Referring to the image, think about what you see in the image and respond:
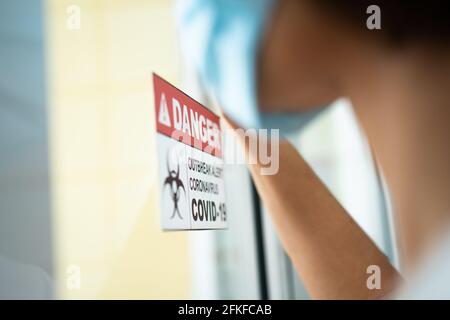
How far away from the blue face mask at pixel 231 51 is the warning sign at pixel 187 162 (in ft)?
2.12

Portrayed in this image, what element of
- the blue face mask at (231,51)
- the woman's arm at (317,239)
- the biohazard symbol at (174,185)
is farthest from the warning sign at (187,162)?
the blue face mask at (231,51)

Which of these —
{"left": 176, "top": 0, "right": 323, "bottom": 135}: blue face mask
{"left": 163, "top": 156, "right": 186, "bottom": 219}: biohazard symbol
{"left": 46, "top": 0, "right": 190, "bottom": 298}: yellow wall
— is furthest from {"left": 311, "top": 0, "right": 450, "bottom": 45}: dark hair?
{"left": 163, "top": 156, "right": 186, "bottom": 219}: biohazard symbol

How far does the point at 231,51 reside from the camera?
253 cm

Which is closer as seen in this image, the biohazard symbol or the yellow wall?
the biohazard symbol

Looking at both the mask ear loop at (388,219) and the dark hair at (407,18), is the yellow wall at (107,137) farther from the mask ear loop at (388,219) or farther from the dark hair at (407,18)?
the mask ear loop at (388,219)

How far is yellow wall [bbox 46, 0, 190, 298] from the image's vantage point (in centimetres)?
240

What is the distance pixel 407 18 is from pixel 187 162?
1109 millimetres

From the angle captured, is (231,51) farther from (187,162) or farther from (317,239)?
(187,162)

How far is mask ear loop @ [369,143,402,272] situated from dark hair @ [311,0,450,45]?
41 centimetres

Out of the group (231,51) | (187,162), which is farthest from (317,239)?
(231,51)

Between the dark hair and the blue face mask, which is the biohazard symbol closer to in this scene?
the blue face mask

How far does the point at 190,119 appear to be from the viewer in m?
1.66

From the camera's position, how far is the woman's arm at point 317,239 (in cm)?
213
